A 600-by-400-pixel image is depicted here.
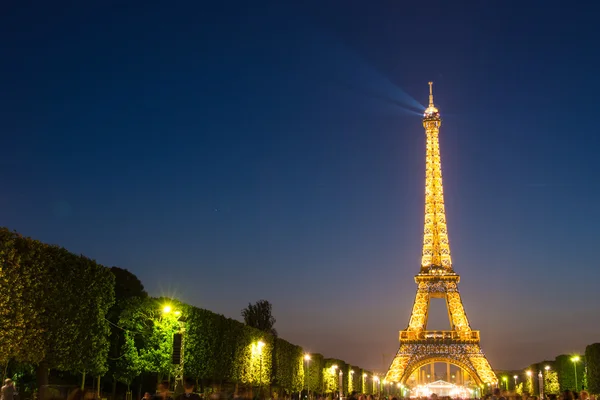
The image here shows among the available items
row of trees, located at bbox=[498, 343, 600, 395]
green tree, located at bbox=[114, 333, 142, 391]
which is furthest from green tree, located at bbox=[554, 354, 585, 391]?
green tree, located at bbox=[114, 333, 142, 391]

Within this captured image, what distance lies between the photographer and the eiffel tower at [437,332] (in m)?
96.8

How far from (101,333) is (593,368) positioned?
48.3 metres

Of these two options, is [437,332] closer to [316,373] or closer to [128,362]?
[316,373]

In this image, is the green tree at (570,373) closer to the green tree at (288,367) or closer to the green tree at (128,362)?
the green tree at (288,367)

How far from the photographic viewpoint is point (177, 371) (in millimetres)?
37969

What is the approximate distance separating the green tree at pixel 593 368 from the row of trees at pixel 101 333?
28.3 m

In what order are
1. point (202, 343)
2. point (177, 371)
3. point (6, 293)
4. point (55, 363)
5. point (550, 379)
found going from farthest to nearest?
point (550, 379), point (202, 343), point (177, 371), point (55, 363), point (6, 293)

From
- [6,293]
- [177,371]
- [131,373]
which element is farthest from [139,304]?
[6,293]

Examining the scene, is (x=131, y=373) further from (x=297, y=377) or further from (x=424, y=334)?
(x=424, y=334)

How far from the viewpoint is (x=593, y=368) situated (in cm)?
6838

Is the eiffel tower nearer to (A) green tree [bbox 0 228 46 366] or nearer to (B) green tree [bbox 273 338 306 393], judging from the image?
(B) green tree [bbox 273 338 306 393]

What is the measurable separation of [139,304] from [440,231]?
63.5 meters

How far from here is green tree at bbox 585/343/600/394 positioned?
67.3 metres

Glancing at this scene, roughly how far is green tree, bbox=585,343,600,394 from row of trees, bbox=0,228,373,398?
2826cm
